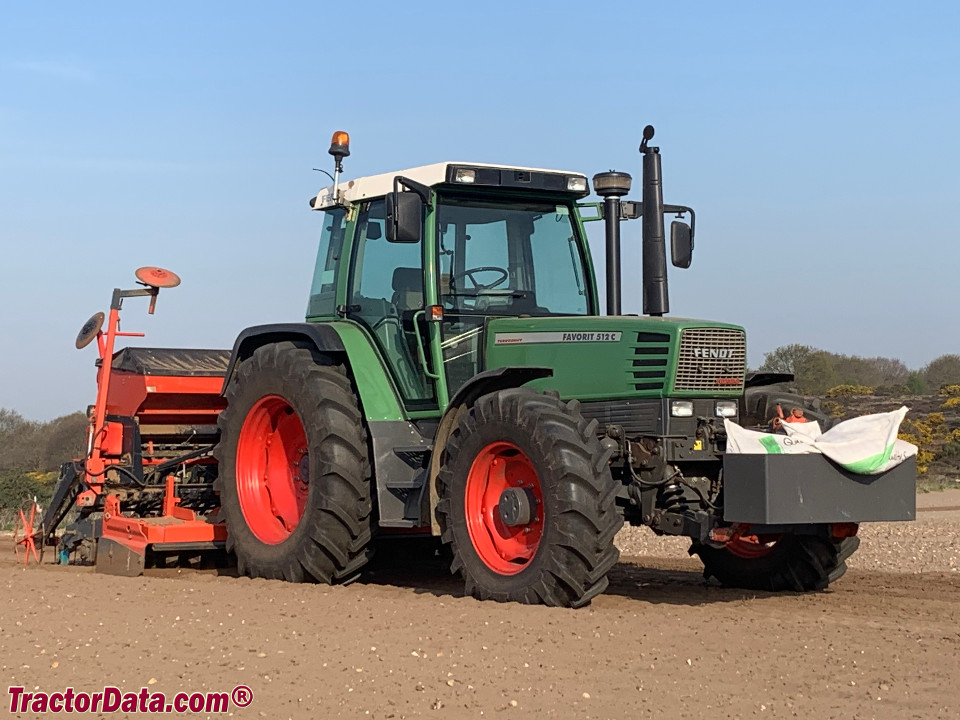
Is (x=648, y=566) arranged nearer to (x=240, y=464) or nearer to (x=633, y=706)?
(x=240, y=464)

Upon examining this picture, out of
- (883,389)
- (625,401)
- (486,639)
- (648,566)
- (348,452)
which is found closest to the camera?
(486,639)

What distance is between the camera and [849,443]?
7391 millimetres

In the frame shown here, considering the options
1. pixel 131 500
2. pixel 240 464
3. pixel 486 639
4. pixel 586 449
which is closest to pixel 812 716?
pixel 486 639

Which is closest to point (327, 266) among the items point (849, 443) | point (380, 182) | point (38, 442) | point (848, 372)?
point (380, 182)

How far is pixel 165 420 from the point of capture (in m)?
10.8

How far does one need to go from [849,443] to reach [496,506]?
2137 mm

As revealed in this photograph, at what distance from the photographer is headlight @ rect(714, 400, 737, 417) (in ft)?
26.3

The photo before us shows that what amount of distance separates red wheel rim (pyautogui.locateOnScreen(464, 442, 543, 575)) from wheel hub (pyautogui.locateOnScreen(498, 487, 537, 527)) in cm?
13

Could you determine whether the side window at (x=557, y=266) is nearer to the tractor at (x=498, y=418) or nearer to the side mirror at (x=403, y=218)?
the tractor at (x=498, y=418)

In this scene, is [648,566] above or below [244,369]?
below

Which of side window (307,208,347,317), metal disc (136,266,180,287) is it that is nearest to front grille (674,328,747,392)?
side window (307,208,347,317)

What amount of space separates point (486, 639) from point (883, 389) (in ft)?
119

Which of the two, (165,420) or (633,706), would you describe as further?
(165,420)

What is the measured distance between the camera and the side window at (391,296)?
8891mm
